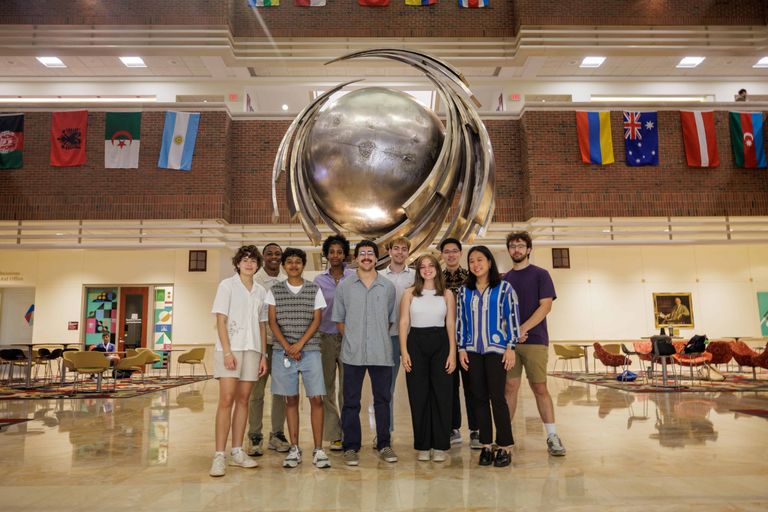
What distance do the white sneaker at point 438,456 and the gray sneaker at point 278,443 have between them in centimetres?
109

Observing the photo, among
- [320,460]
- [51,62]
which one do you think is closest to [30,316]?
[51,62]

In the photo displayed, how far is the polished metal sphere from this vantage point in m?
3.47

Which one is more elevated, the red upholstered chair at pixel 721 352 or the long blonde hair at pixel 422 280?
the long blonde hair at pixel 422 280

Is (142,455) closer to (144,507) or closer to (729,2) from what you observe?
(144,507)

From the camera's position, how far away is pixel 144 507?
102 inches

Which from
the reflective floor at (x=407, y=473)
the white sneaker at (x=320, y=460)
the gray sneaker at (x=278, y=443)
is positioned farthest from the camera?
the gray sneaker at (x=278, y=443)

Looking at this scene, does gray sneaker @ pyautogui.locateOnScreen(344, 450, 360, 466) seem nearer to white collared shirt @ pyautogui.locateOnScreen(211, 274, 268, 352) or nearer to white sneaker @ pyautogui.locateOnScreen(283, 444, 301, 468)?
white sneaker @ pyautogui.locateOnScreen(283, 444, 301, 468)

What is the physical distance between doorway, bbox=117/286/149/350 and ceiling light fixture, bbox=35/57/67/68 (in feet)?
23.4

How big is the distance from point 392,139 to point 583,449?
8.61 ft

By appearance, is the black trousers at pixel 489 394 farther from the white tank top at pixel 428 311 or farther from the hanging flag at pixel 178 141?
the hanging flag at pixel 178 141

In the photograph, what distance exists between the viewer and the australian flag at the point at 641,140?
10.6 m

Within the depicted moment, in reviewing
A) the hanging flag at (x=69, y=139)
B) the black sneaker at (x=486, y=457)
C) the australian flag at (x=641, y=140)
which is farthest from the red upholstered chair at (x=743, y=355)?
the hanging flag at (x=69, y=139)

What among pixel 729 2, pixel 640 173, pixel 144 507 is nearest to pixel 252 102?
pixel 640 173

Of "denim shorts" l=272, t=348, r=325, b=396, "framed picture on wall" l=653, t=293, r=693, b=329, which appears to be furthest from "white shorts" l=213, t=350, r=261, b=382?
"framed picture on wall" l=653, t=293, r=693, b=329
